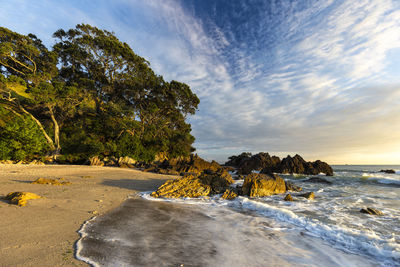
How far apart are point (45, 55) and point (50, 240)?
30285 mm

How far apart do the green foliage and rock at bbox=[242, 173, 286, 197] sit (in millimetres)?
20732

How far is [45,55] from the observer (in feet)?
74.6

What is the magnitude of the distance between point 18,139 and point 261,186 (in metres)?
22.7

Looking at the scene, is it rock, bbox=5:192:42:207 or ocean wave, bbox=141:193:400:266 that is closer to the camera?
ocean wave, bbox=141:193:400:266

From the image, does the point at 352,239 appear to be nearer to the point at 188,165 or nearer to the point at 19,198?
the point at 19,198

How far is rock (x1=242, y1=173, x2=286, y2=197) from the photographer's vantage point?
9.61 meters

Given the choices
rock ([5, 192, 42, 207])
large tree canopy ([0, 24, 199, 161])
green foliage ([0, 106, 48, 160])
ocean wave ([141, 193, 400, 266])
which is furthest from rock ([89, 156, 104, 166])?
ocean wave ([141, 193, 400, 266])

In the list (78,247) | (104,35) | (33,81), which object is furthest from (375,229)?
(104,35)

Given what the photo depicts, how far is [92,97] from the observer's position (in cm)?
2492

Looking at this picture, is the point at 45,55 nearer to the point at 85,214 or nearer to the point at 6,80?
the point at 6,80

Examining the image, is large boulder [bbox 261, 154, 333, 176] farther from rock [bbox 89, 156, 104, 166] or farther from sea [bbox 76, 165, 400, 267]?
rock [bbox 89, 156, 104, 166]

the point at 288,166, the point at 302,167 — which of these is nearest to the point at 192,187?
the point at 288,166

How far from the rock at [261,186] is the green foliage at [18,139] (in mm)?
20732

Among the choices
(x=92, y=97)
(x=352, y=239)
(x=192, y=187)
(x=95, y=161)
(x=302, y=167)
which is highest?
(x=92, y=97)
